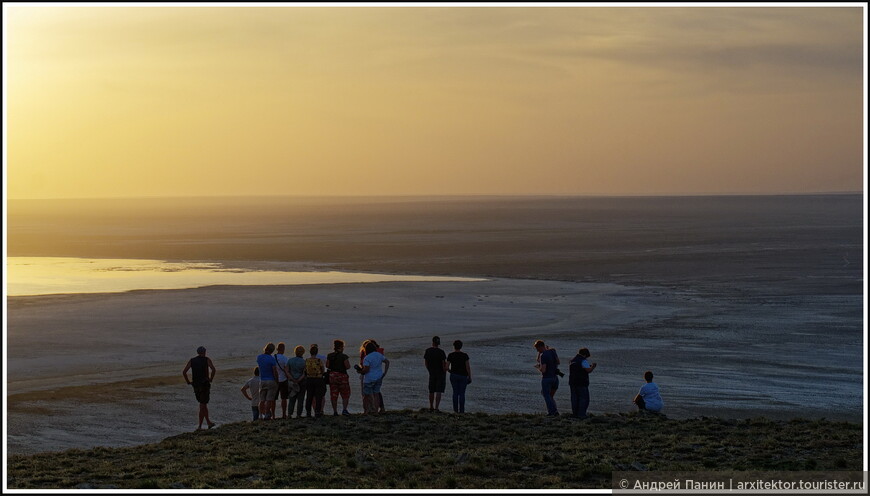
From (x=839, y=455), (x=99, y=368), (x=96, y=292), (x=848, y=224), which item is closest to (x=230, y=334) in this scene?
(x=99, y=368)

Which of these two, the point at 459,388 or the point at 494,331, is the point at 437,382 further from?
the point at 494,331

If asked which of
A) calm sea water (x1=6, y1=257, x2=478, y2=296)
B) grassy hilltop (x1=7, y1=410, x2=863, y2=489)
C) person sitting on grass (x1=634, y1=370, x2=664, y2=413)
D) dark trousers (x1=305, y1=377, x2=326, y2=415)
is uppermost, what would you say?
calm sea water (x1=6, y1=257, x2=478, y2=296)

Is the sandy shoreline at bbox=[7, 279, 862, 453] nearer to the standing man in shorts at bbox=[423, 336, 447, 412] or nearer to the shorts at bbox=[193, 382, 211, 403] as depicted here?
the shorts at bbox=[193, 382, 211, 403]

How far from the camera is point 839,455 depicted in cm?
1678

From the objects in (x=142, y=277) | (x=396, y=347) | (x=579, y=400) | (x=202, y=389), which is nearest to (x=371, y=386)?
(x=202, y=389)

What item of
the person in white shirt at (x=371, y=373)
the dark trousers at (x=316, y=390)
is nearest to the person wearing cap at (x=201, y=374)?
the dark trousers at (x=316, y=390)

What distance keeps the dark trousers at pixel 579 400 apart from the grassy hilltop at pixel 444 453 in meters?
0.32

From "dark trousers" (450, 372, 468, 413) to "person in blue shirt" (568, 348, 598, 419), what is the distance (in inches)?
86.9

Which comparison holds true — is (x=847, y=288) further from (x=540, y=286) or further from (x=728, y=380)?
(x=728, y=380)

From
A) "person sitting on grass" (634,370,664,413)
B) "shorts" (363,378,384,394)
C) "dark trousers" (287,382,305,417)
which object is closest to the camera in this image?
"dark trousers" (287,382,305,417)

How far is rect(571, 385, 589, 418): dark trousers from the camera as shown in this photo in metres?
20.6

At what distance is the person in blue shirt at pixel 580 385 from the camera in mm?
20594

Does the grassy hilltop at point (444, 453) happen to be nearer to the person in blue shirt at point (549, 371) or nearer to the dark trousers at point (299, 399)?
the person in blue shirt at point (549, 371)

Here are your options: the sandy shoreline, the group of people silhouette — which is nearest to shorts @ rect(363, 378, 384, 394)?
the group of people silhouette
